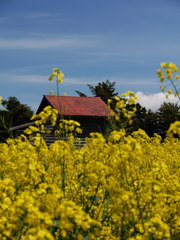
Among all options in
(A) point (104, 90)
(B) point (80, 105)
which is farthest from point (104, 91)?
(B) point (80, 105)

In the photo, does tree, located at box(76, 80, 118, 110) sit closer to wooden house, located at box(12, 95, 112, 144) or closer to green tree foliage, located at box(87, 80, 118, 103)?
green tree foliage, located at box(87, 80, 118, 103)

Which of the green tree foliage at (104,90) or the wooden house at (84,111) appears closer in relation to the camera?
the wooden house at (84,111)

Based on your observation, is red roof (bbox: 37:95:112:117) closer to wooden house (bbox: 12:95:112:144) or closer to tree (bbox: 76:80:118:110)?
wooden house (bbox: 12:95:112:144)

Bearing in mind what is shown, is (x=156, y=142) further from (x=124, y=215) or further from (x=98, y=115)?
(x=98, y=115)

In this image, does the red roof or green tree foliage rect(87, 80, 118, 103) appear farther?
green tree foliage rect(87, 80, 118, 103)

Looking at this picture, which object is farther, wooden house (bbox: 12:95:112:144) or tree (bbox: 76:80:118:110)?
tree (bbox: 76:80:118:110)

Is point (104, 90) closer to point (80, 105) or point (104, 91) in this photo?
point (104, 91)

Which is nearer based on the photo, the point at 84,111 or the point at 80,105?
the point at 84,111

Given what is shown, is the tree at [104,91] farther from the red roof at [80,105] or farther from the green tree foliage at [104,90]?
the red roof at [80,105]

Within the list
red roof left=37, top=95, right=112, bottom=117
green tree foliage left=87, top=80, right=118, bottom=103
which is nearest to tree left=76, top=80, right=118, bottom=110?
green tree foliage left=87, top=80, right=118, bottom=103

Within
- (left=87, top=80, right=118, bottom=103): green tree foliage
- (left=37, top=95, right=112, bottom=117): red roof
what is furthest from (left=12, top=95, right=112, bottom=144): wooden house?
(left=87, top=80, right=118, bottom=103): green tree foliage

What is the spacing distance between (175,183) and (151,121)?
3157 centimetres

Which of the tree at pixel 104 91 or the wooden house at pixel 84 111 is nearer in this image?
the wooden house at pixel 84 111

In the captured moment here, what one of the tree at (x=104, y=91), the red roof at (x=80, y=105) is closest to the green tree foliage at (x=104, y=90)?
the tree at (x=104, y=91)
